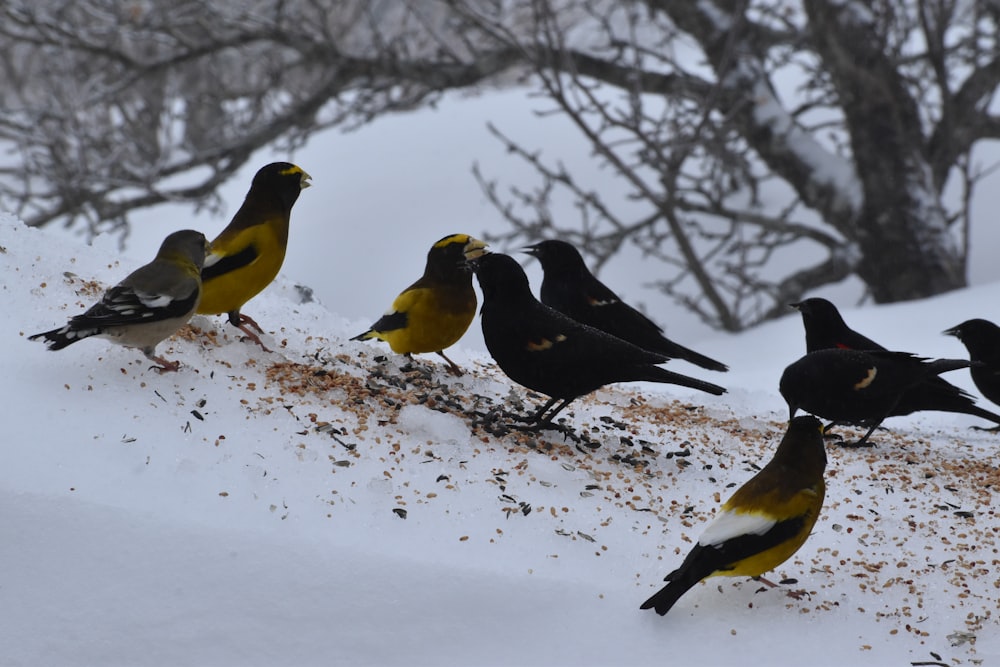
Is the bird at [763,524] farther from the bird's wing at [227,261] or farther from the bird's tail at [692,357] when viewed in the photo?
the bird's wing at [227,261]

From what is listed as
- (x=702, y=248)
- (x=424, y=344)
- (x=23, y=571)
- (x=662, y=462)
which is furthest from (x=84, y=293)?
(x=702, y=248)

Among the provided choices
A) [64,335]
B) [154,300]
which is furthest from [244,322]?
[64,335]

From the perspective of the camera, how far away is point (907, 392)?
4895mm

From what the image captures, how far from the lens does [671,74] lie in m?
10.1

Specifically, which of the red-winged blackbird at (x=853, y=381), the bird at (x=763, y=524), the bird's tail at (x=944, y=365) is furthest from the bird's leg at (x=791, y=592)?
the bird's tail at (x=944, y=365)

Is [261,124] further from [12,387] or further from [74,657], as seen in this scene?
[74,657]

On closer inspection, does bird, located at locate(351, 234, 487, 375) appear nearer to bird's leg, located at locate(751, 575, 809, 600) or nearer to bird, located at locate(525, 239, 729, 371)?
bird, located at locate(525, 239, 729, 371)

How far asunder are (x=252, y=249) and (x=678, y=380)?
173 centimetres

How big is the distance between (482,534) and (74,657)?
122 centimetres

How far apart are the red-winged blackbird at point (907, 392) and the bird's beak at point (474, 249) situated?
5.44ft

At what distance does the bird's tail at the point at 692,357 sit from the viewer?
495cm

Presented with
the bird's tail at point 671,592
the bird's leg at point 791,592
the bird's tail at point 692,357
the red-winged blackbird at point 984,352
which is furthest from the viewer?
the red-winged blackbird at point 984,352

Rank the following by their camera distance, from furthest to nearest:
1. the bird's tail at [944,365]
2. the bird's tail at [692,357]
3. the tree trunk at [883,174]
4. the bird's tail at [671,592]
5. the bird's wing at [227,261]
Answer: the tree trunk at [883,174] < the bird's tail at [692,357] < the bird's tail at [944,365] < the bird's wing at [227,261] < the bird's tail at [671,592]

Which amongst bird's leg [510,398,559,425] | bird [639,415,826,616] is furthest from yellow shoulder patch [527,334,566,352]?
bird [639,415,826,616]
